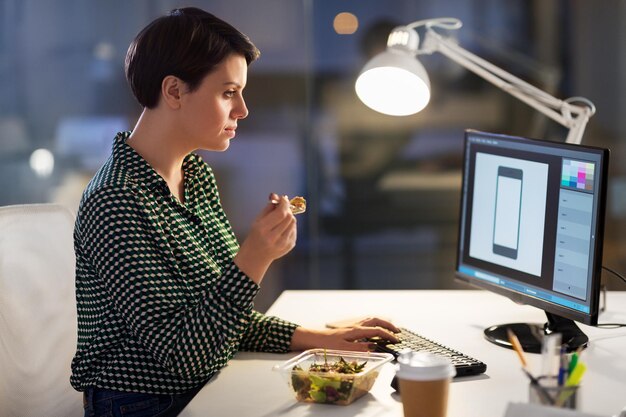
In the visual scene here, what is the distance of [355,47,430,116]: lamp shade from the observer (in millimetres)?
2062

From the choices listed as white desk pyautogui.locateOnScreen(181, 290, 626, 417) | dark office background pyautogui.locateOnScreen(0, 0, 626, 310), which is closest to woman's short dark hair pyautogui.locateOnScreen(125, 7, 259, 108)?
white desk pyautogui.locateOnScreen(181, 290, 626, 417)

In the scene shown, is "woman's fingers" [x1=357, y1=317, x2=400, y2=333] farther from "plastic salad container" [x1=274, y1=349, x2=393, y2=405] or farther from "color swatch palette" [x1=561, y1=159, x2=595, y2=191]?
"color swatch palette" [x1=561, y1=159, x2=595, y2=191]

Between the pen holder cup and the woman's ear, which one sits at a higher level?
the woman's ear

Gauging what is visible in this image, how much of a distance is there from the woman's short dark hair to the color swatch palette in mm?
647

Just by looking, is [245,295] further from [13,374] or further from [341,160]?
[341,160]

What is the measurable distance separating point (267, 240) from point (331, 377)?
0.25 meters

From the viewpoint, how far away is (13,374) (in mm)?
1649

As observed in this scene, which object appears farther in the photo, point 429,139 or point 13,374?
point 429,139

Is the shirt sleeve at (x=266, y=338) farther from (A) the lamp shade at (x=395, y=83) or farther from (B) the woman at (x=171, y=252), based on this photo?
(A) the lamp shade at (x=395, y=83)

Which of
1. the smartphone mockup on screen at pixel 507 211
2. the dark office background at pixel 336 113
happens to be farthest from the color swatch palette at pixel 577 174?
the dark office background at pixel 336 113

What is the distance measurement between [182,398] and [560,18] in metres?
2.35

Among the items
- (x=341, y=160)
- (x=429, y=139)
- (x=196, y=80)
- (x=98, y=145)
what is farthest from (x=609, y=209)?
(x=196, y=80)

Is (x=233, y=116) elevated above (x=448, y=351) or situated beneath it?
elevated above

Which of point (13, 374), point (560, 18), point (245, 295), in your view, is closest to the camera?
point (245, 295)
